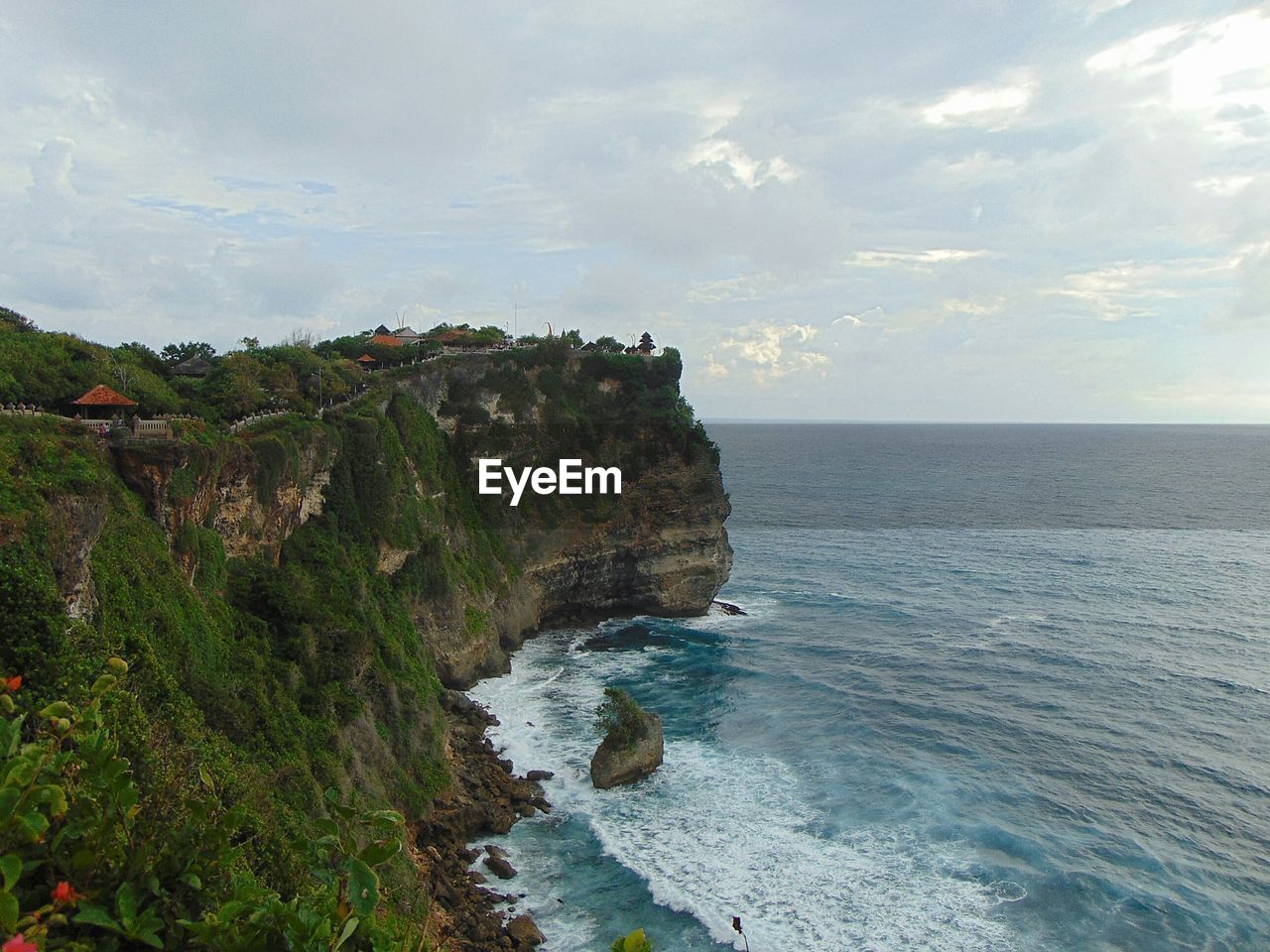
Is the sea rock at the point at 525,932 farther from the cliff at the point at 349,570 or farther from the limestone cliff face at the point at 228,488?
the limestone cliff face at the point at 228,488

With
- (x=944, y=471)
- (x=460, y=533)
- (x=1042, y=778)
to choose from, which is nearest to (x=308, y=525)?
(x=460, y=533)

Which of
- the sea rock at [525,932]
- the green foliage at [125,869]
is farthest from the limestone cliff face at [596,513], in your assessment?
the green foliage at [125,869]

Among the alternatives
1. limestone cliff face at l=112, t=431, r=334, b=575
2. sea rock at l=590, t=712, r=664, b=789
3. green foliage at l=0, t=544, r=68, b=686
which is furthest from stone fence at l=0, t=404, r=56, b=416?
sea rock at l=590, t=712, r=664, b=789

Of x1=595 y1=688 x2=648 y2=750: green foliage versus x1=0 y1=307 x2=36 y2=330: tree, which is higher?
x1=0 y1=307 x2=36 y2=330: tree

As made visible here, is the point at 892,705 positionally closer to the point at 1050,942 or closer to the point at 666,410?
the point at 1050,942

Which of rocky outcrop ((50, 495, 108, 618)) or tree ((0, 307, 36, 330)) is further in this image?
tree ((0, 307, 36, 330))

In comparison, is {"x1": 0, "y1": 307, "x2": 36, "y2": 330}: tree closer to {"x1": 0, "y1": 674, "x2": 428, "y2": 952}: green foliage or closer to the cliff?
the cliff
